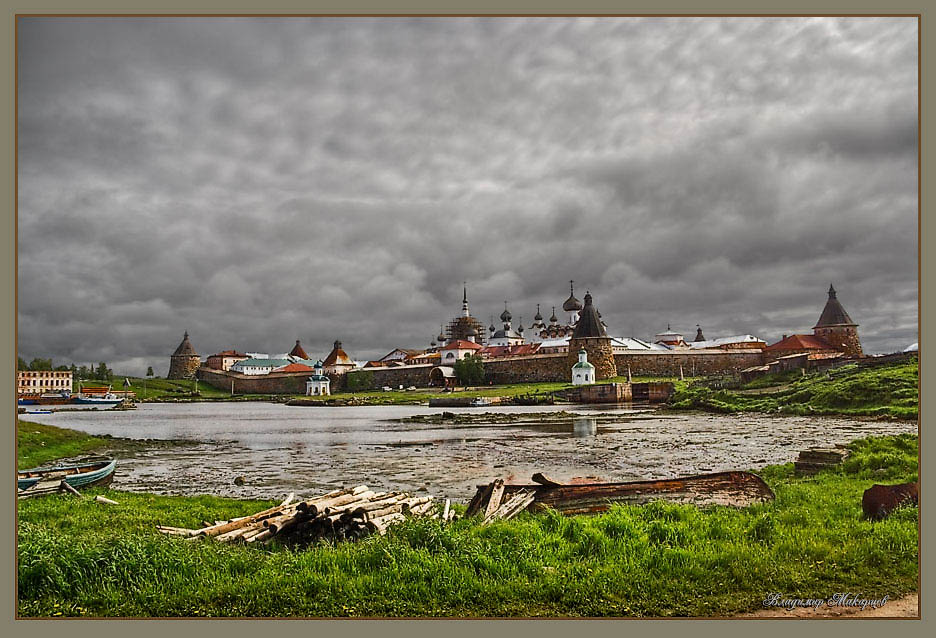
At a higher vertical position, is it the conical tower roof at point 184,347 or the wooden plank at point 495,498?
the conical tower roof at point 184,347

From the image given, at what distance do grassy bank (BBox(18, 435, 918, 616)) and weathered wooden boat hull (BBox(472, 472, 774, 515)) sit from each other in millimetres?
998

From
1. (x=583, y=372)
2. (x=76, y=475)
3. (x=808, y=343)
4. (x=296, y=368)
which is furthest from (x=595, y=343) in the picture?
(x=76, y=475)

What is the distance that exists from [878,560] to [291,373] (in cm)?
4367

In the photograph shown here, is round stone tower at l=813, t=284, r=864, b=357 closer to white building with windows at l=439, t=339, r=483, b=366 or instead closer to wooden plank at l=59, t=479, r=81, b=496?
wooden plank at l=59, t=479, r=81, b=496

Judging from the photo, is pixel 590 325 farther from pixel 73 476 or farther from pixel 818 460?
pixel 73 476

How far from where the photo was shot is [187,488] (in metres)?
9.39

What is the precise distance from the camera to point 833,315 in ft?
24.3

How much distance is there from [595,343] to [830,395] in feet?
97.1

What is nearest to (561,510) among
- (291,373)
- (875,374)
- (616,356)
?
(875,374)

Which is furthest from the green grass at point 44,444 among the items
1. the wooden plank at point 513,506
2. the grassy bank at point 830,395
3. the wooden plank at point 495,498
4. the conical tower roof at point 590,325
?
the conical tower roof at point 590,325

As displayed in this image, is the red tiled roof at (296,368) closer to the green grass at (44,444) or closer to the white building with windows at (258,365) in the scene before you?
the white building with windows at (258,365)

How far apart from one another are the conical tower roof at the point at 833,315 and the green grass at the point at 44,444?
11351 millimetres

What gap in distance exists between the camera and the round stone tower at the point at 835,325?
7.15m

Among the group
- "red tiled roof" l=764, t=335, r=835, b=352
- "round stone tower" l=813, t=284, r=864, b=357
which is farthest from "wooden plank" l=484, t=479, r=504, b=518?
"red tiled roof" l=764, t=335, r=835, b=352
